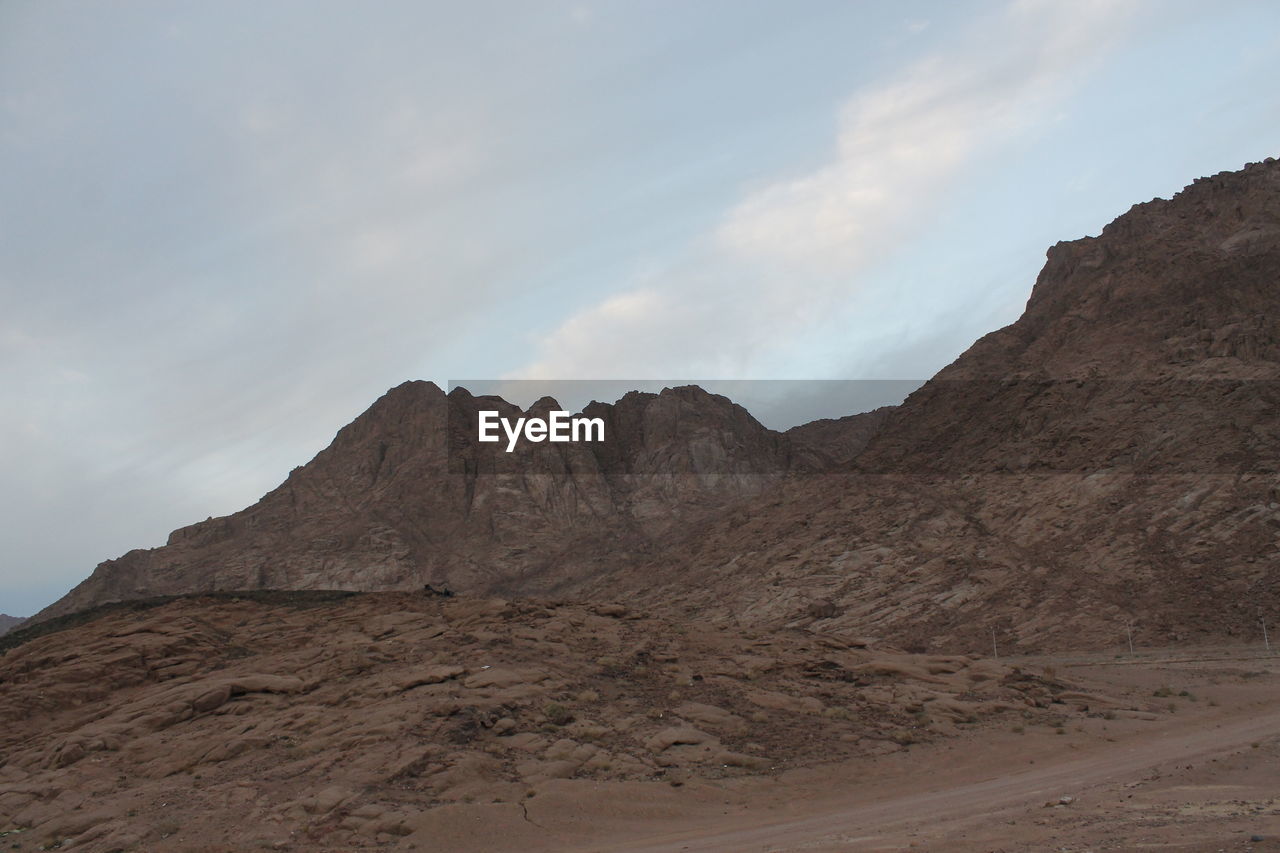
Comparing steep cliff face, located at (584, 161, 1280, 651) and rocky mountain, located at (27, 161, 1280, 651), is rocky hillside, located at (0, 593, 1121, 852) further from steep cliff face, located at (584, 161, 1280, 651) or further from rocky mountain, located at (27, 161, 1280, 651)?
rocky mountain, located at (27, 161, 1280, 651)

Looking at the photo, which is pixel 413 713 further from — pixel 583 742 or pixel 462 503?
pixel 462 503

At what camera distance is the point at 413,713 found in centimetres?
1709

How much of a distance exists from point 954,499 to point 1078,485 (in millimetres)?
7543

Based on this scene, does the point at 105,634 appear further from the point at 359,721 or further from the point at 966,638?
the point at 966,638

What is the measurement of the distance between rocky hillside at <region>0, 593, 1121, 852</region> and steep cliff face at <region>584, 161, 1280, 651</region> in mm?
20479

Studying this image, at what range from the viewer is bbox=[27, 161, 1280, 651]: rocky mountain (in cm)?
4231

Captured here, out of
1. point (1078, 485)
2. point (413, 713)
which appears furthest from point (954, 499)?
point (413, 713)

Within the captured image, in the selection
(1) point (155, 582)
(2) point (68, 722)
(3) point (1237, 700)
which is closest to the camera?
(2) point (68, 722)

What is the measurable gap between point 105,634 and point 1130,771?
2387 cm

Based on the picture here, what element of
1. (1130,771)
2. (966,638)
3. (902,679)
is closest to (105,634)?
(902,679)

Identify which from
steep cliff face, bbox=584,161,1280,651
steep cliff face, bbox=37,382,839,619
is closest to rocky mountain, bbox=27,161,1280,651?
steep cliff face, bbox=584,161,1280,651

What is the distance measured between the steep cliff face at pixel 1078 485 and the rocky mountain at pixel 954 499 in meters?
0.15

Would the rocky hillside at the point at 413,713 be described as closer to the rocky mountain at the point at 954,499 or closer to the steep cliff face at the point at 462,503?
the rocky mountain at the point at 954,499

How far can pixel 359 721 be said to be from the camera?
1736 centimetres
